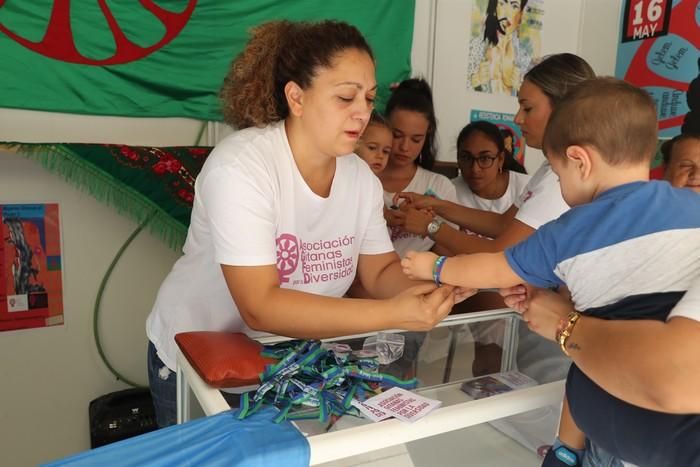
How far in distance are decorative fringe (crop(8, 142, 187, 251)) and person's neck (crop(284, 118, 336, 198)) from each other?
88 centimetres

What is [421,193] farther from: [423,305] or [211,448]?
[211,448]

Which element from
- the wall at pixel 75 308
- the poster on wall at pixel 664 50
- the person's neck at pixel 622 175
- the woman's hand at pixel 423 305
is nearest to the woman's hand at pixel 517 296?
the woman's hand at pixel 423 305

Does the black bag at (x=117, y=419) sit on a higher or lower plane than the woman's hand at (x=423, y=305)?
lower

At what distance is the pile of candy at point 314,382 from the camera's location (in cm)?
73

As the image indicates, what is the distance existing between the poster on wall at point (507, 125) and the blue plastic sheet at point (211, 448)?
2.58 meters

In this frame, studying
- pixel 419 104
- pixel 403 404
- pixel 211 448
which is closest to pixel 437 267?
pixel 403 404

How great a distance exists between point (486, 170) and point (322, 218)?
132 centimetres

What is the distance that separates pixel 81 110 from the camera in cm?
189

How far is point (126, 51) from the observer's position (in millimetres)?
1917

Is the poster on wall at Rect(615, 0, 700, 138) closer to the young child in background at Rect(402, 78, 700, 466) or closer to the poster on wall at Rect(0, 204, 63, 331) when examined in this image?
the young child in background at Rect(402, 78, 700, 466)

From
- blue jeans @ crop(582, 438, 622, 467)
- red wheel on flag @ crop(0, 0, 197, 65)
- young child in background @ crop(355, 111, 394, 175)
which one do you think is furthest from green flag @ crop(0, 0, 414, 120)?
blue jeans @ crop(582, 438, 622, 467)

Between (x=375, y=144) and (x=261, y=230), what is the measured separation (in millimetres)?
1067

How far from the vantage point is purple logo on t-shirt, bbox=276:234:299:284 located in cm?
112

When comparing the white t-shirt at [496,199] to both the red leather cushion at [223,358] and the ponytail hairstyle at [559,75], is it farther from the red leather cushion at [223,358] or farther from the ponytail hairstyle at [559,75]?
the red leather cushion at [223,358]
